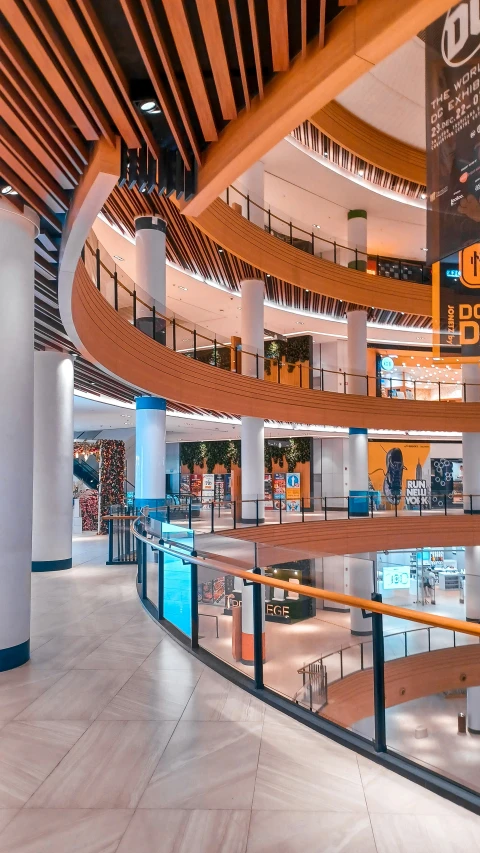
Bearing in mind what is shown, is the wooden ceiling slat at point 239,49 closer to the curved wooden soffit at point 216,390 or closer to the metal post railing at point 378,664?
the metal post railing at point 378,664

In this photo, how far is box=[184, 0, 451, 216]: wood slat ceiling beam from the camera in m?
2.92

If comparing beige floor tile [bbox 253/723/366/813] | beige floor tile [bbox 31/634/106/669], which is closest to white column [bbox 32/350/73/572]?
beige floor tile [bbox 31/634/106/669]

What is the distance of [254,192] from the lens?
16469 mm

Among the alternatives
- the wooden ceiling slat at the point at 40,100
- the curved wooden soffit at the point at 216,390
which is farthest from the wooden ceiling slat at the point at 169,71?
the curved wooden soffit at the point at 216,390

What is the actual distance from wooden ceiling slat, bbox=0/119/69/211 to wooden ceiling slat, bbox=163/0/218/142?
125 cm

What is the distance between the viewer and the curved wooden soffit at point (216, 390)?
29.1ft

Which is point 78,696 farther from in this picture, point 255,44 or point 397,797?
point 255,44

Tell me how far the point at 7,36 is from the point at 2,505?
3.07 meters

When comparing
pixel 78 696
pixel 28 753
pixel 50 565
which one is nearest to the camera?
pixel 28 753

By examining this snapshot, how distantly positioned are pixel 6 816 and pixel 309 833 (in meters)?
1.21

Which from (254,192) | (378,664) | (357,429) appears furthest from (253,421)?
(378,664)

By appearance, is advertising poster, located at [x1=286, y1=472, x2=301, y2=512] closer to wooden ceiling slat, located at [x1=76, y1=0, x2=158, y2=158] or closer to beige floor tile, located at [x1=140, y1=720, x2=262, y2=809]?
wooden ceiling slat, located at [x1=76, y1=0, x2=158, y2=158]

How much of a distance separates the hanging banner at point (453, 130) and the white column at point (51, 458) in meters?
6.26

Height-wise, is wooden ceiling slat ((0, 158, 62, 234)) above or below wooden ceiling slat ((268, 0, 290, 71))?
below
